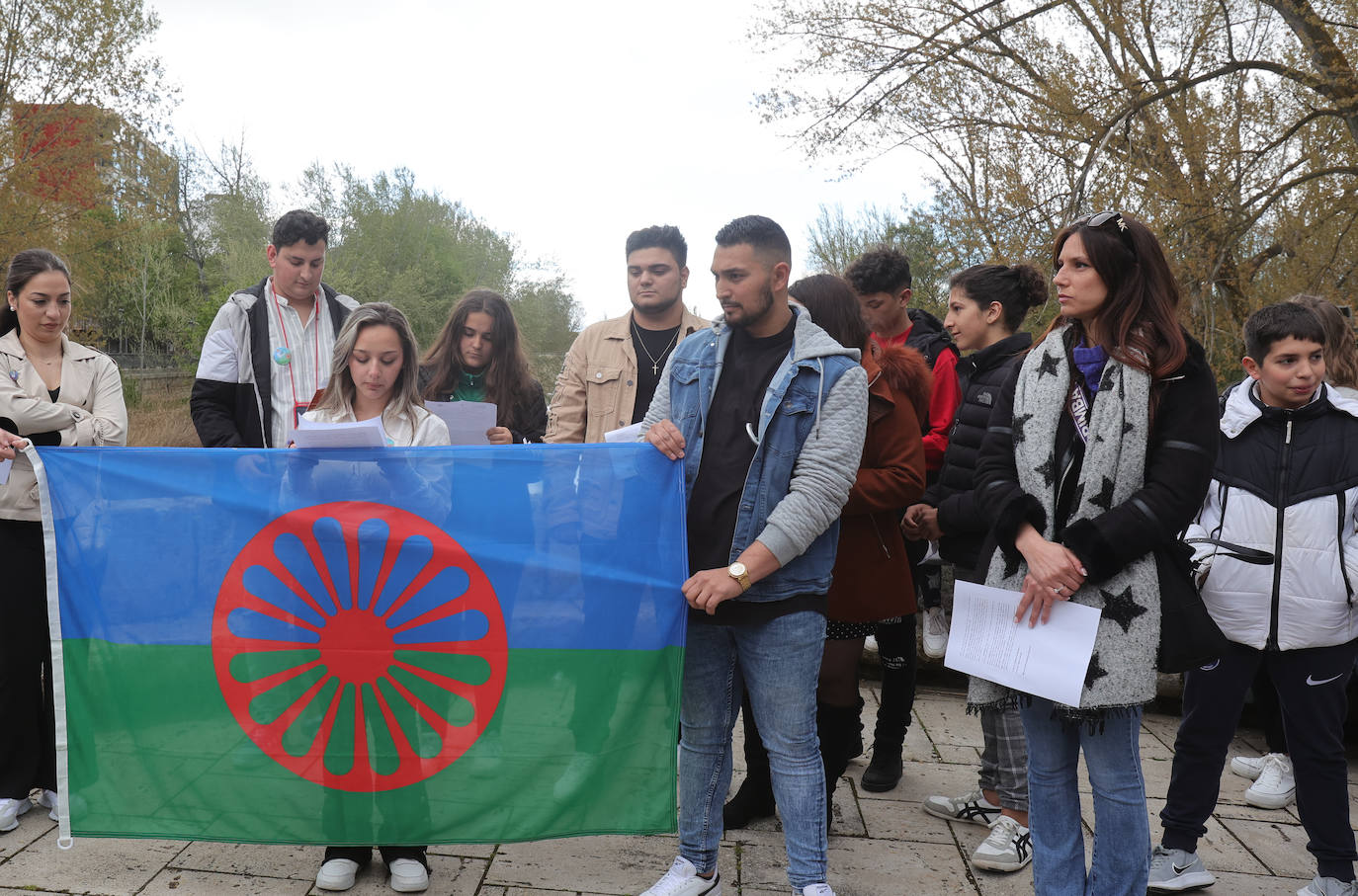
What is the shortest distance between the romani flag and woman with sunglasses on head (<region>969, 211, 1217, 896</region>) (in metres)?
1.01

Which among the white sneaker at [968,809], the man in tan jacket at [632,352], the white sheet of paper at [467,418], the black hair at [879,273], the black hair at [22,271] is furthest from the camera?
the black hair at [879,273]

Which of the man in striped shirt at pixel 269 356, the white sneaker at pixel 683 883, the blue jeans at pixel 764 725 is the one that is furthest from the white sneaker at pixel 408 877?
the man in striped shirt at pixel 269 356

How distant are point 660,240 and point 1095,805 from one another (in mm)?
2568

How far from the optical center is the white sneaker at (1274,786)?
421 cm

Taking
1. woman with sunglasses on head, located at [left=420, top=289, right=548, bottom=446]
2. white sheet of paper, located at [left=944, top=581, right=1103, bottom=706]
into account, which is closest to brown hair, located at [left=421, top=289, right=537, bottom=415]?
woman with sunglasses on head, located at [left=420, top=289, right=548, bottom=446]

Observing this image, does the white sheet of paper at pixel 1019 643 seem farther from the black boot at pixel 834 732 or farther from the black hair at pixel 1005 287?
the black hair at pixel 1005 287

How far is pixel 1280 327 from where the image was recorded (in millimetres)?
3330

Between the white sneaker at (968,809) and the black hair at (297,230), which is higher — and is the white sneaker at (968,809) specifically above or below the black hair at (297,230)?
below

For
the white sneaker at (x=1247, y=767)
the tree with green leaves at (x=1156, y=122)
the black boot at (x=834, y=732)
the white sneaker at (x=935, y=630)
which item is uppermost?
the tree with green leaves at (x=1156, y=122)

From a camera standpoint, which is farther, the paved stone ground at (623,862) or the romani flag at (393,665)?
the paved stone ground at (623,862)

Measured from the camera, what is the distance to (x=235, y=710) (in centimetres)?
310

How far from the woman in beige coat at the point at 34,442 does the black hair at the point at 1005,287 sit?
3247 millimetres

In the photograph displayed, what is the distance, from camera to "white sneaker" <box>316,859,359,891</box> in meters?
3.12

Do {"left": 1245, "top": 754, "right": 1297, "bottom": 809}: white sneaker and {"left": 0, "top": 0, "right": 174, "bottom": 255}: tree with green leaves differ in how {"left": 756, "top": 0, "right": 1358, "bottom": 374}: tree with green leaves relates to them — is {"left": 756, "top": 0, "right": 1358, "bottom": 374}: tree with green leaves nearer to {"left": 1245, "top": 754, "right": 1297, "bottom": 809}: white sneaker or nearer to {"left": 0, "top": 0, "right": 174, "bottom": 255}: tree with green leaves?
{"left": 1245, "top": 754, "right": 1297, "bottom": 809}: white sneaker
